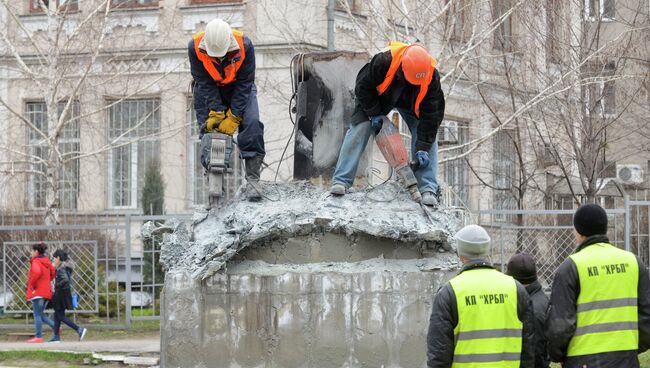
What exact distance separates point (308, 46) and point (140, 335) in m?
6.60

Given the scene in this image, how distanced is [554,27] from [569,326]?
1311 cm

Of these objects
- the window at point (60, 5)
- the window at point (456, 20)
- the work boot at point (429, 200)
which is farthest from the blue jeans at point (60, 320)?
the work boot at point (429, 200)

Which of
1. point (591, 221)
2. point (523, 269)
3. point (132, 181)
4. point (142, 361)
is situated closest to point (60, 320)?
point (142, 361)

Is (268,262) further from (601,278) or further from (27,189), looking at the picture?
(27,189)

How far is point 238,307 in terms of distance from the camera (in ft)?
28.9

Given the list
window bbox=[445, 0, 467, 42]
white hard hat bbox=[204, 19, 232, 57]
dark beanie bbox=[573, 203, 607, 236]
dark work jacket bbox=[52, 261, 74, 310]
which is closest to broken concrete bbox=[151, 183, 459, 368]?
white hard hat bbox=[204, 19, 232, 57]

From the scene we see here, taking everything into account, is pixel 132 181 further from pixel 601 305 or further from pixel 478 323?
pixel 478 323

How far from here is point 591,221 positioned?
676 centimetres

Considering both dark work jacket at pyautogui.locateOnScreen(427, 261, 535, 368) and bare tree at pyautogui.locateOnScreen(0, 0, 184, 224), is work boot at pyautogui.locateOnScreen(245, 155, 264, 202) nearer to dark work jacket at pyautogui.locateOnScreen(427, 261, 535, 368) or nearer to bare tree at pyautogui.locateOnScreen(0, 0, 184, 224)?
dark work jacket at pyautogui.locateOnScreen(427, 261, 535, 368)

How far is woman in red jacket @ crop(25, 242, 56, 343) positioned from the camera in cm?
1628

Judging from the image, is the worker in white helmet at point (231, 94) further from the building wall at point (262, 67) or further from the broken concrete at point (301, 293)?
the building wall at point (262, 67)

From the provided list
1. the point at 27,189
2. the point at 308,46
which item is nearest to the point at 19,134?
the point at 27,189

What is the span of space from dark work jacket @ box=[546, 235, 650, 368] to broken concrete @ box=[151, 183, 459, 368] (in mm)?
2309

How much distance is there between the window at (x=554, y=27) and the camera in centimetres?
1889
